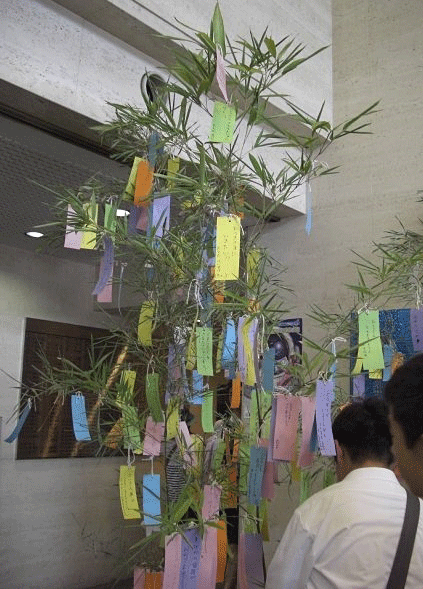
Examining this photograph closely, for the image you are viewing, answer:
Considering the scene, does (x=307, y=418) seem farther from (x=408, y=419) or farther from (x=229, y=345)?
(x=408, y=419)

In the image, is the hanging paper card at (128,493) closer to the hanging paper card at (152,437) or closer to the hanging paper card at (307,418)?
the hanging paper card at (152,437)

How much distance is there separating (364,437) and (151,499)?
0.72 m

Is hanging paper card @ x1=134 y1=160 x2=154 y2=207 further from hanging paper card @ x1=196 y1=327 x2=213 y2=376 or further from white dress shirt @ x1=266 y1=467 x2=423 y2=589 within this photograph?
white dress shirt @ x1=266 y1=467 x2=423 y2=589

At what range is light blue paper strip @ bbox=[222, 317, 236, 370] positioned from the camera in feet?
7.64

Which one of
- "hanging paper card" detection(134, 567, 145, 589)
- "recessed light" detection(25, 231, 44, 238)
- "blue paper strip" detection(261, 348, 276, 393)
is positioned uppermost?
"recessed light" detection(25, 231, 44, 238)

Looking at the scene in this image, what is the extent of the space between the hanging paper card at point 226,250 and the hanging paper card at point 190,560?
83 cm

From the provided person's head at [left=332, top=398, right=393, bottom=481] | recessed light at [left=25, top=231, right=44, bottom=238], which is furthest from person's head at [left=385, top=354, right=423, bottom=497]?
recessed light at [left=25, top=231, right=44, bottom=238]

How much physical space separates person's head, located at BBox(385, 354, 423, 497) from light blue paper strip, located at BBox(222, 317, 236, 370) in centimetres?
107

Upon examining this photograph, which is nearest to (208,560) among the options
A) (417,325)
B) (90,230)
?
(90,230)

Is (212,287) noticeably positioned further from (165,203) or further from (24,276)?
(24,276)

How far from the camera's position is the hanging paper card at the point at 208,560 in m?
2.10

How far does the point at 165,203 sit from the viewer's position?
7.44 feet

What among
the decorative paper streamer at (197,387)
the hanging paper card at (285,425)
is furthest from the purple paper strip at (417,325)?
the decorative paper streamer at (197,387)

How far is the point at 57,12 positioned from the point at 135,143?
735 mm
